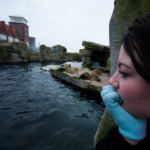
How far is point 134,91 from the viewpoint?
73cm

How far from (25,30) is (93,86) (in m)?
58.4

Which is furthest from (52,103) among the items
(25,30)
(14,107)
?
(25,30)

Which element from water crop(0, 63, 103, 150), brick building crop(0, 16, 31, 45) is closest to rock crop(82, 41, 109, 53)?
water crop(0, 63, 103, 150)

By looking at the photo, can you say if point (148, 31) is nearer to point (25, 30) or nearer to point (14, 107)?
point (14, 107)

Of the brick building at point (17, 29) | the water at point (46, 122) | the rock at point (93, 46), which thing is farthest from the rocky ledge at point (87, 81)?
the brick building at point (17, 29)

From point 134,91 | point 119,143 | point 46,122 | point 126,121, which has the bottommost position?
point 46,122

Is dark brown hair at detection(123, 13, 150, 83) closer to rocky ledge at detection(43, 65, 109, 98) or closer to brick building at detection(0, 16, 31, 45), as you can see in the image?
rocky ledge at detection(43, 65, 109, 98)

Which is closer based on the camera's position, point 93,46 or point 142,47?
point 142,47

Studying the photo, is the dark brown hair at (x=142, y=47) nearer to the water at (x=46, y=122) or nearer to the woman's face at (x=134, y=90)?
the woman's face at (x=134, y=90)

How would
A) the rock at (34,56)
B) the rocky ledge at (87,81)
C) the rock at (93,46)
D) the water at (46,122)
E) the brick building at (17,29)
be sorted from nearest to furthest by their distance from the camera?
the water at (46,122) → the rocky ledge at (87,81) → the rock at (93,46) → the rock at (34,56) → the brick building at (17,29)

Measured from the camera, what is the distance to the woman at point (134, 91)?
0.65 m

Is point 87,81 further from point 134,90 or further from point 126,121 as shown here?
point 134,90

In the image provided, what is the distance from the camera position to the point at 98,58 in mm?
26547

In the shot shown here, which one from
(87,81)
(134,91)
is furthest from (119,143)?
(87,81)
